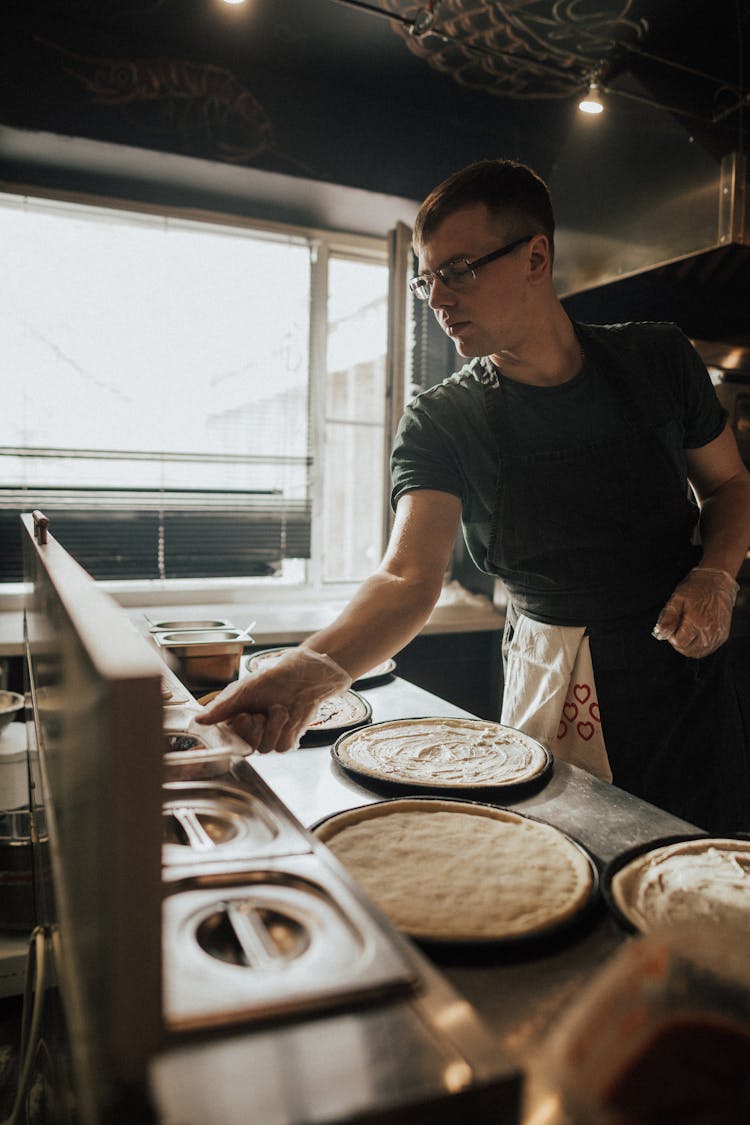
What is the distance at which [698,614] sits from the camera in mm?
1479

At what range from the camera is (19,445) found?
301 centimetres

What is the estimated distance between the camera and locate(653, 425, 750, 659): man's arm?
4.83ft

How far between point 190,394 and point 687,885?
2839 mm

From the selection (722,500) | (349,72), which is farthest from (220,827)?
(349,72)

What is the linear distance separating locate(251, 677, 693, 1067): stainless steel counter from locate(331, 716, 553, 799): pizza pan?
1.0 inches

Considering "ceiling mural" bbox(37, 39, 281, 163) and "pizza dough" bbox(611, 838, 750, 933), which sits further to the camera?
"ceiling mural" bbox(37, 39, 281, 163)

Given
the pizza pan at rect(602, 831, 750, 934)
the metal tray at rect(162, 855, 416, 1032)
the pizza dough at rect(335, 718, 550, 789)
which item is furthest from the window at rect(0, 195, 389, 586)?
the metal tray at rect(162, 855, 416, 1032)

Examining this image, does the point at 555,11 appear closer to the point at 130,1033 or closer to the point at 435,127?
the point at 435,127

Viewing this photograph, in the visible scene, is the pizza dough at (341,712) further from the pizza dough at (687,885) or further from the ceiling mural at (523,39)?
the ceiling mural at (523,39)

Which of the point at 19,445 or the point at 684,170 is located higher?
the point at 684,170

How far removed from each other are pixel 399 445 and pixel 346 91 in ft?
7.11

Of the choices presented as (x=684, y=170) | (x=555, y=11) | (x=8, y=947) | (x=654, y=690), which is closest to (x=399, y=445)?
(x=654, y=690)

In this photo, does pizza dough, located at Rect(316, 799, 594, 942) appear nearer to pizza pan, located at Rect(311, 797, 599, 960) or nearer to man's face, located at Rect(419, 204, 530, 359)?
pizza pan, located at Rect(311, 797, 599, 960)

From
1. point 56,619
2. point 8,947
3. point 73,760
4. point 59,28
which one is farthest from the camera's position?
point 59,28
